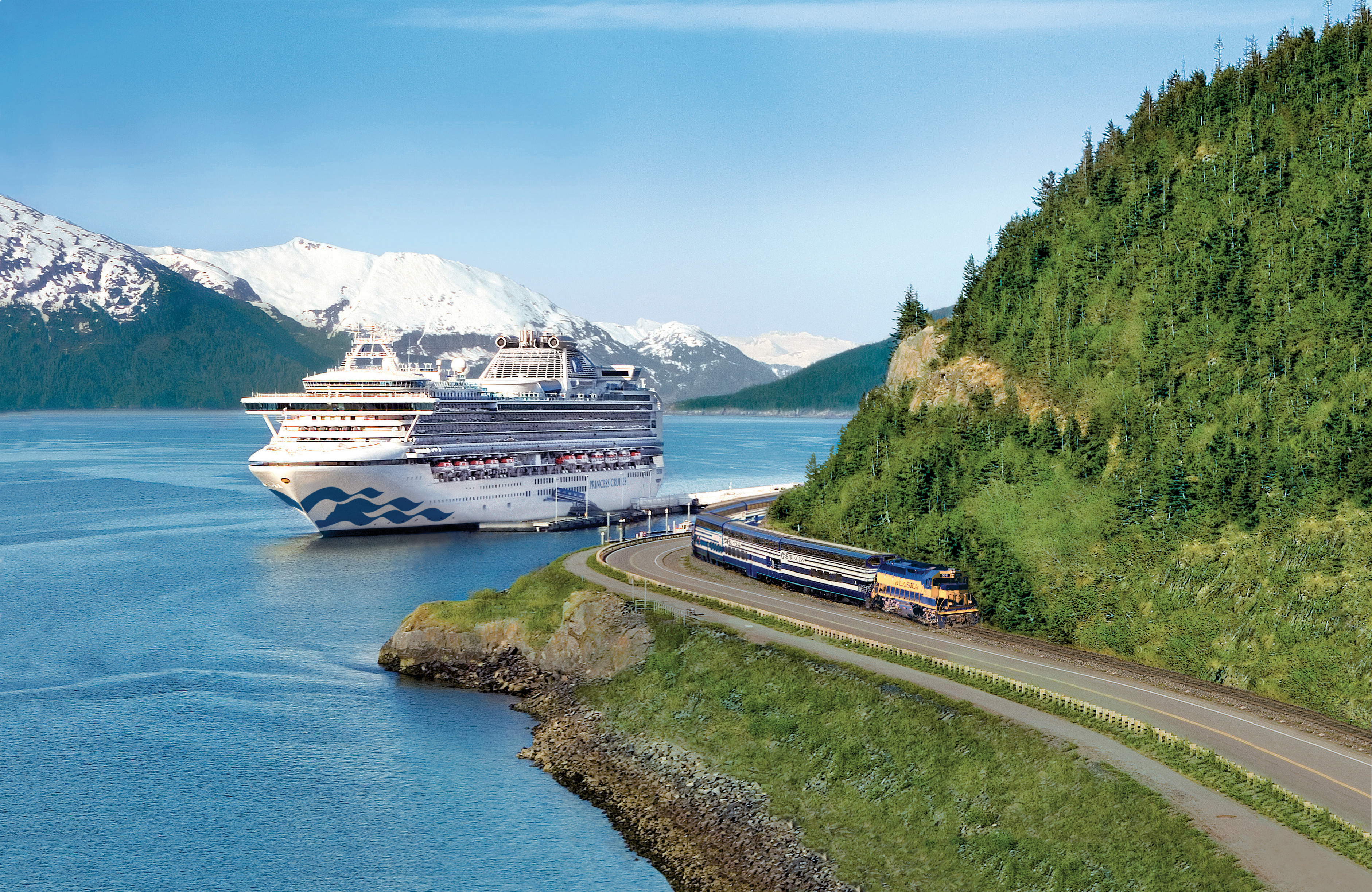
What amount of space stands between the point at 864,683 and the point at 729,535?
89.8ft

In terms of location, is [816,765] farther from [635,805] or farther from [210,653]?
[210,653]

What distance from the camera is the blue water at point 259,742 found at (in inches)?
1375

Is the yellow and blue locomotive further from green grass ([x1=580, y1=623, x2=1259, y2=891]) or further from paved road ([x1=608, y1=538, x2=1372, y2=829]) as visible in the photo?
green grass ([x1=580, y1=623, x2=1259, y2=891])

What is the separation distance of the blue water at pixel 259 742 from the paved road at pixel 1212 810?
13226 mm

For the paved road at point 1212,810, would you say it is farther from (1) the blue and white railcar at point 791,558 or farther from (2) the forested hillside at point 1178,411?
(1) the blue and white railcar at point 791,558

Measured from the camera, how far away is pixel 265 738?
4606 centimetres

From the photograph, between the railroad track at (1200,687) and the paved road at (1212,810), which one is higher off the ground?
the railroad track at (1200,687)

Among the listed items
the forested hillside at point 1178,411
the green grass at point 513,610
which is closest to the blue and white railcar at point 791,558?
the forested hillside at point 1178,411

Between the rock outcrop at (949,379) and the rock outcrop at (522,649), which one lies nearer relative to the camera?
the rock outcrop at (522,649)

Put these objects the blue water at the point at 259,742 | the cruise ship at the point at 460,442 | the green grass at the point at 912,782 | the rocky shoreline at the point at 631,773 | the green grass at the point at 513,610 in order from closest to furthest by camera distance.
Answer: the green grass at the point at 912,782 < the rocky shoreline at the point at 631,773 < the blue water at the point at 259,742 < the green grass at the point at 513,610 < the cruise ship at the point at 460,442

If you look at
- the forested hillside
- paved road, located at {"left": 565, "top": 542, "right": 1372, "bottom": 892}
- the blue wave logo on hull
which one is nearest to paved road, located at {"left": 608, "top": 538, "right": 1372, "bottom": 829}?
paved road, located at {"left": 565, "top": 542, "right": 1372, "bottom": 892}

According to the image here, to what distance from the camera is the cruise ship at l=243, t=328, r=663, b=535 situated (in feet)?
298

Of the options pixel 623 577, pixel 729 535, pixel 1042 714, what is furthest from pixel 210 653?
pixel 1042 714

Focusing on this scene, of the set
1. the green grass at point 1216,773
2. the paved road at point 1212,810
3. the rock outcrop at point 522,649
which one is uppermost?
the green grass at point 1216,773
